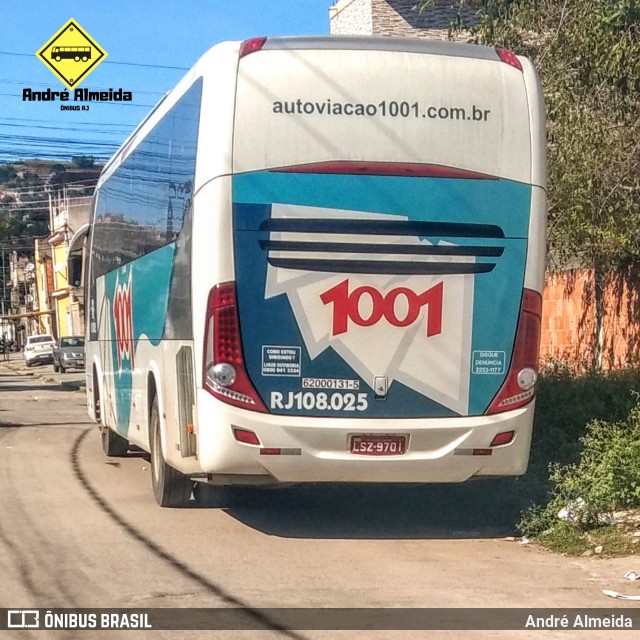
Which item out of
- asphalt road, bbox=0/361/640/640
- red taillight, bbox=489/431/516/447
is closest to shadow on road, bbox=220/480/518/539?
asphalt road, bbox=0/361/640/640

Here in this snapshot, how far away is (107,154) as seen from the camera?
1033 inches

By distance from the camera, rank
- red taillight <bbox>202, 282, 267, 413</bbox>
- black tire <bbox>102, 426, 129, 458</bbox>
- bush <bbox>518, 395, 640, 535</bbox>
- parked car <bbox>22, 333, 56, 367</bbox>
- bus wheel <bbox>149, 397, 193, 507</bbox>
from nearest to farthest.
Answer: red taillight <bbox>202, 282, 267, 413</bbox>, bush <bbox>518, 395, 640, 535</bbox>, bus wheel <bbox>149, 397, 193, 507</bbox>, black tire <bbox>102, 426, 129, 458</bbox>, parked car <bbox>22, 333, 56, 367</bbox>

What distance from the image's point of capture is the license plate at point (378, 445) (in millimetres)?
9055

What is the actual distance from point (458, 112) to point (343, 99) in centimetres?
93

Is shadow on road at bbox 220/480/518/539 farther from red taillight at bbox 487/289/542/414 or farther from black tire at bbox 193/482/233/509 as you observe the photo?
red taillight at bbox 487/289/542/414

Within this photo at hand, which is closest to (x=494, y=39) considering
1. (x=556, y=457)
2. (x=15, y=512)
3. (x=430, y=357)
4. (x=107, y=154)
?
(x=556, y=457)

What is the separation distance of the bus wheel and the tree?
229 inches

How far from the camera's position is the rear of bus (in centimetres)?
895

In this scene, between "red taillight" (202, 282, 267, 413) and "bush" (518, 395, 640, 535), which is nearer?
"red taillight" (202, 282, 267, 413)

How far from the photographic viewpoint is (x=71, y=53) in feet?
81.4

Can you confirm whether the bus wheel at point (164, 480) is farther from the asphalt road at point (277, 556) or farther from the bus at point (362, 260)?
the bus at point (362, 260)

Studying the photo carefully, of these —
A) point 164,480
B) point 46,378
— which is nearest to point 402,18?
point 46,378

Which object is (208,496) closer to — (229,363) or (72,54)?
(229,363)

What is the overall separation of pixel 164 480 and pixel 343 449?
2.69 meters
